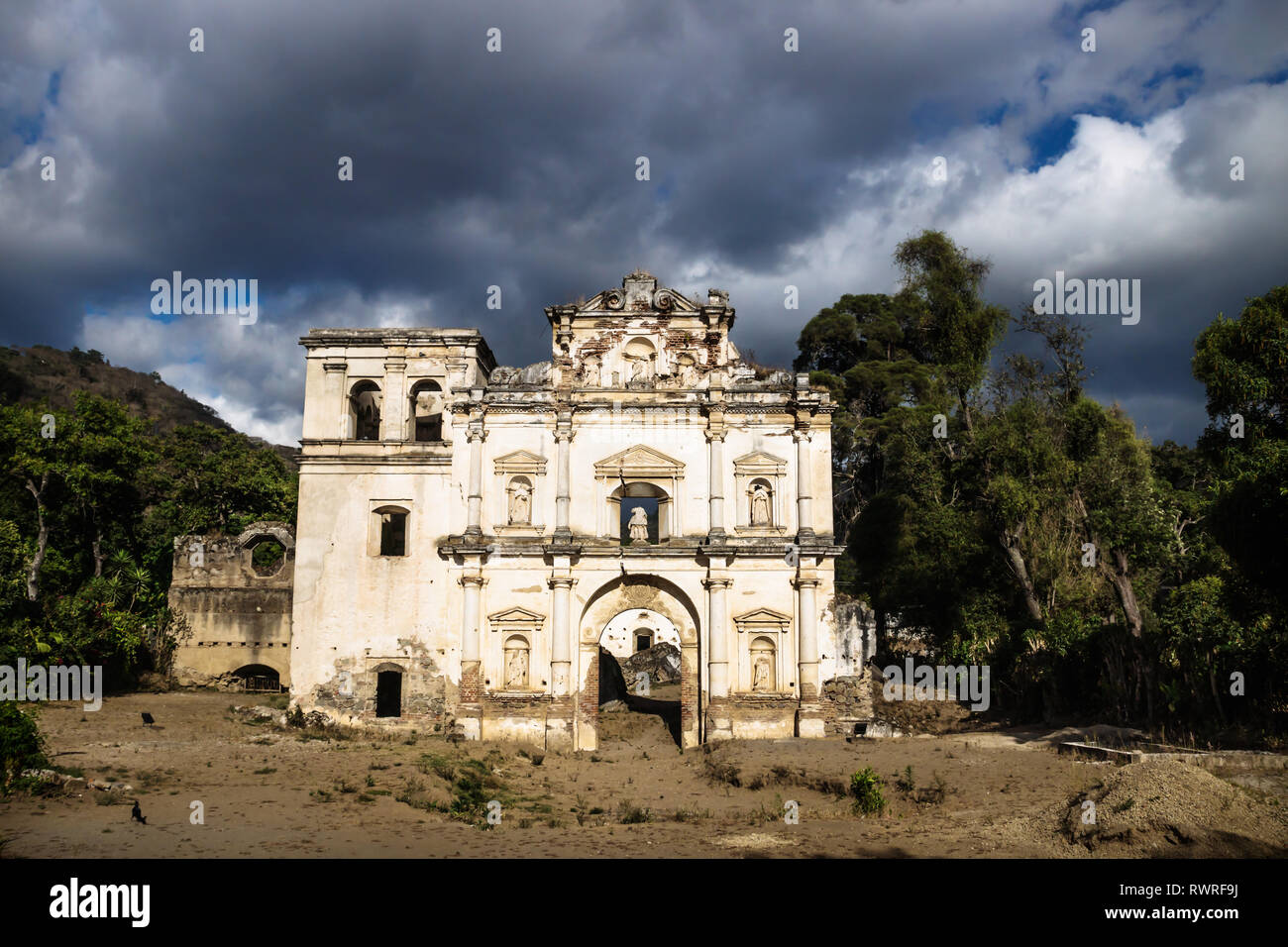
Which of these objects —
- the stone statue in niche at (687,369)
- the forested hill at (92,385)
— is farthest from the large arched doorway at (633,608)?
the forested hill at (92,385)

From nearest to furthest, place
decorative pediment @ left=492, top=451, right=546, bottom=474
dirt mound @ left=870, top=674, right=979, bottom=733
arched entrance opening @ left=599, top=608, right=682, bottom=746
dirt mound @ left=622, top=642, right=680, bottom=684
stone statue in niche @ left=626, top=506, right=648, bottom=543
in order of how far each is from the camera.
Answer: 1. decorative pediment @ left=492, top=451, right=546, bottom=474
2. dirt mound @ left=870, top=674, right=979, bottom=733
3. arched entrance opening @ left=599, top=608, right=682, bottom=746
4. stone statue in niche @ left=626, top=506, right=648, bottom=543
5. dirt mound @ left=622, top=642, right=680, bottom=684

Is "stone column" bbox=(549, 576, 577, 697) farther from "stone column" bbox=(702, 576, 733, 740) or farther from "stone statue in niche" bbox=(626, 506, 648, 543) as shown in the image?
"stone statue in niche" bbox=(626, 506, 648, 543)

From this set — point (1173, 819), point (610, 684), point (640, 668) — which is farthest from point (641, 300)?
point (640, 668)

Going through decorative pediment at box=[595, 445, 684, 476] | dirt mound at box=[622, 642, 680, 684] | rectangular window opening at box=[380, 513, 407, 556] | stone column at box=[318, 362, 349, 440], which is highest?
stone column at box=[318, 362, 349, 440]

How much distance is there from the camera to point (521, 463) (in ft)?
78.3

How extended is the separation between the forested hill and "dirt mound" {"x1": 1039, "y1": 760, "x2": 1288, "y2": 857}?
62.8 m

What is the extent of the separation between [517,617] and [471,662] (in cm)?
163

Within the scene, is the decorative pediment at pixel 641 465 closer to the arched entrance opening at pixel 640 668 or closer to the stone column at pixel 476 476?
the stone column at pixel 476 476

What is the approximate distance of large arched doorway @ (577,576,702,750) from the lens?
22656 millimetres

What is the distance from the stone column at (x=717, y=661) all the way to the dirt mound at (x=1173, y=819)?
10.5 m

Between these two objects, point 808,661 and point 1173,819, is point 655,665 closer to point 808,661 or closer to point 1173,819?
point 808,661

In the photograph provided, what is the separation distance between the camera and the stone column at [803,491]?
23.1m

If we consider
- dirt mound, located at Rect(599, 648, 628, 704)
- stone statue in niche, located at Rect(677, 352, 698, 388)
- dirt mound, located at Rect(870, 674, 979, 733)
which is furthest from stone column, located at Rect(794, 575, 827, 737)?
dirt mound, located at Rect(599, 648, 628, 704)
